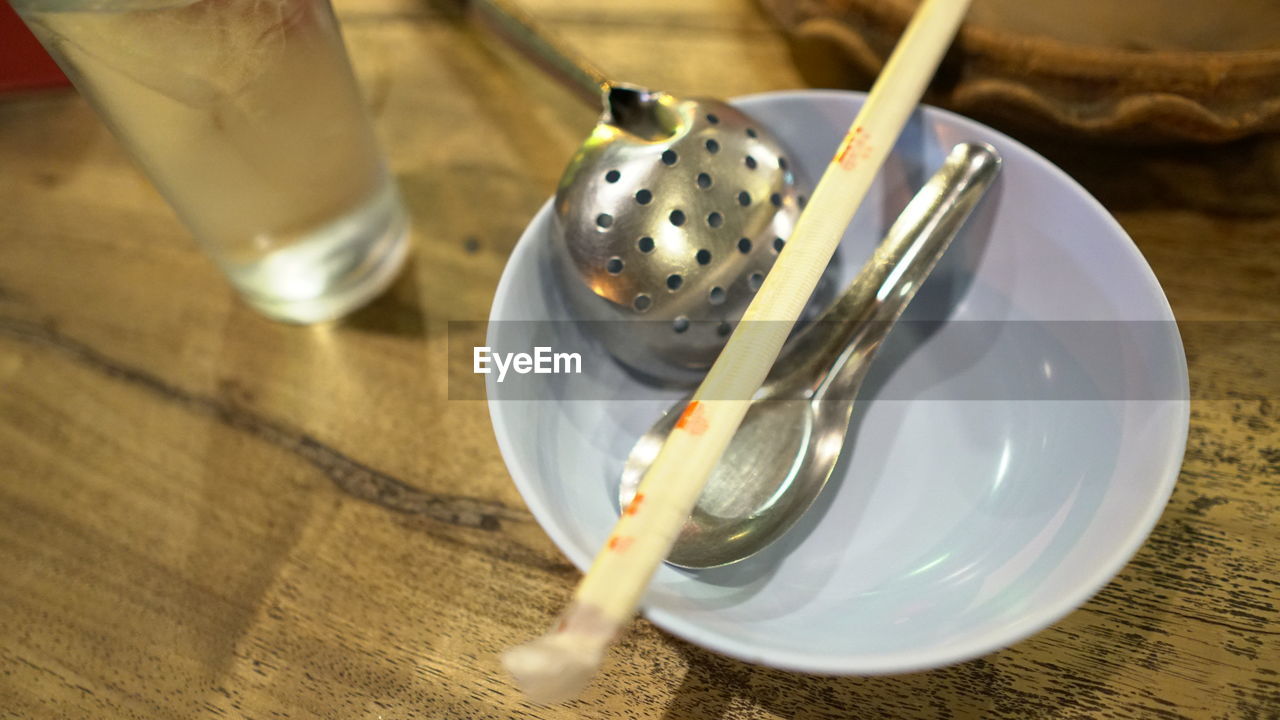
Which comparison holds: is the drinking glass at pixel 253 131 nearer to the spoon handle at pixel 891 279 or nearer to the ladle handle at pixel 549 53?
the ladle handle at pixel 549 53

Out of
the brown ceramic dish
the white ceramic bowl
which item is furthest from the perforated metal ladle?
the brown ceramic dish

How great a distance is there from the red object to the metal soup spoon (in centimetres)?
57

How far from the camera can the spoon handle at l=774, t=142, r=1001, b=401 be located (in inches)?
16.8

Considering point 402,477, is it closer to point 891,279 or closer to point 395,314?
point 395,314

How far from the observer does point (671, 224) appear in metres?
0.42

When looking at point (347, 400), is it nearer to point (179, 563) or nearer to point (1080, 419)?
point (179, 563)

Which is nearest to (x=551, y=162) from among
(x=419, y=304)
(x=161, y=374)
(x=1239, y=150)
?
(x=419, y=304)

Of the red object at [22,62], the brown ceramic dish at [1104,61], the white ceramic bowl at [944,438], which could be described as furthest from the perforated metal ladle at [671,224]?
the red object at [22,62]

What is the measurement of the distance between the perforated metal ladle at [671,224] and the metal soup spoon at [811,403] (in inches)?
1.7

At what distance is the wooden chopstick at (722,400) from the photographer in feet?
0.88

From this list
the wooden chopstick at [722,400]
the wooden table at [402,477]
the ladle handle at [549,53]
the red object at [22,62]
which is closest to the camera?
the wooden chopstick at [722,400]

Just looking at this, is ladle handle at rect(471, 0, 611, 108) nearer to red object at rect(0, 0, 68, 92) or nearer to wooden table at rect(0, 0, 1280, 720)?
wooden table at rect(0, 0, 1280, 720)

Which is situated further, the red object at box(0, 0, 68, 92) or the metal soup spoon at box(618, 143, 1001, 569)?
the red object at box(0, 0, 68, 92)

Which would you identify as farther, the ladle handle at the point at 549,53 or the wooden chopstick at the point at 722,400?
the ladle handle at the point at 549,53
